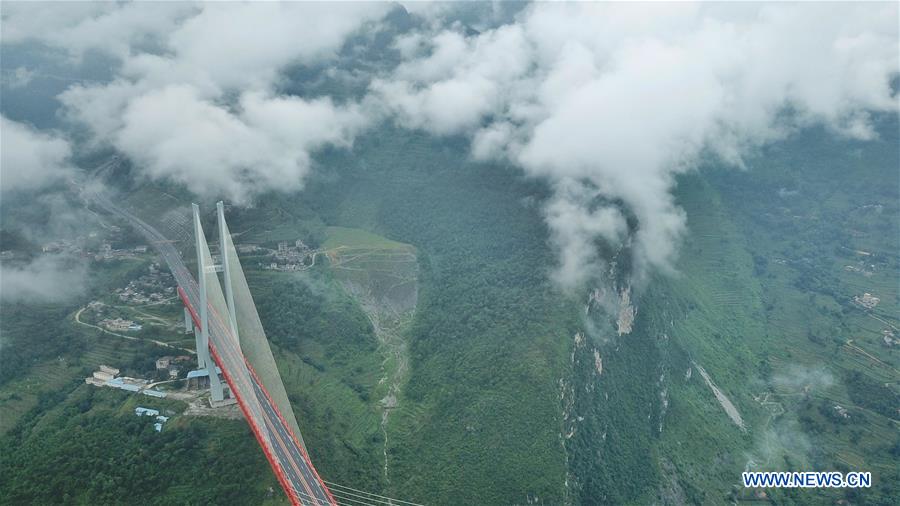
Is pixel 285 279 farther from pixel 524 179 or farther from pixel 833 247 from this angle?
pixel 833 247

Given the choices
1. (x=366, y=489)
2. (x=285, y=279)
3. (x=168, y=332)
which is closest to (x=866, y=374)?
(x=366, y=489)

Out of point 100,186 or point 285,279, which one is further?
point 100,186

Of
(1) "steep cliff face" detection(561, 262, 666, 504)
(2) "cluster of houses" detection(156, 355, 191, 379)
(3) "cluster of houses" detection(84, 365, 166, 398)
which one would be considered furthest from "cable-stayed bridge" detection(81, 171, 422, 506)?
(1) "steep cliff face" detection(561, 262, 666, 504)

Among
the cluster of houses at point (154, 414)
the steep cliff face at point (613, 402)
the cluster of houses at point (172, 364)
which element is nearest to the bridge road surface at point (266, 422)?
the cluster of houses at point (172, 364)

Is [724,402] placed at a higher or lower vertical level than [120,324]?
lower

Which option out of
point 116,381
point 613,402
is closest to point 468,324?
point 613,402

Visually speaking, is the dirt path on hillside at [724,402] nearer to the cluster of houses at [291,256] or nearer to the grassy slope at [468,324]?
the grassy slope at [468,324]

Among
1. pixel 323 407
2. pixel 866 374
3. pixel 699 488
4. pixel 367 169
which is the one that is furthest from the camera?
pixel 367 169

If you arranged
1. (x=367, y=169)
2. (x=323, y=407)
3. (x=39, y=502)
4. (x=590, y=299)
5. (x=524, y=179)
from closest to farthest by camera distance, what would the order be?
1. (x=39, y=502)
2. (x=323, y=407)
3. (x=590, y=299)
4. (x=524, y=179)
5. (x=367, y=169)

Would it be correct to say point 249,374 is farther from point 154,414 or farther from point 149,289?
point 149,289
